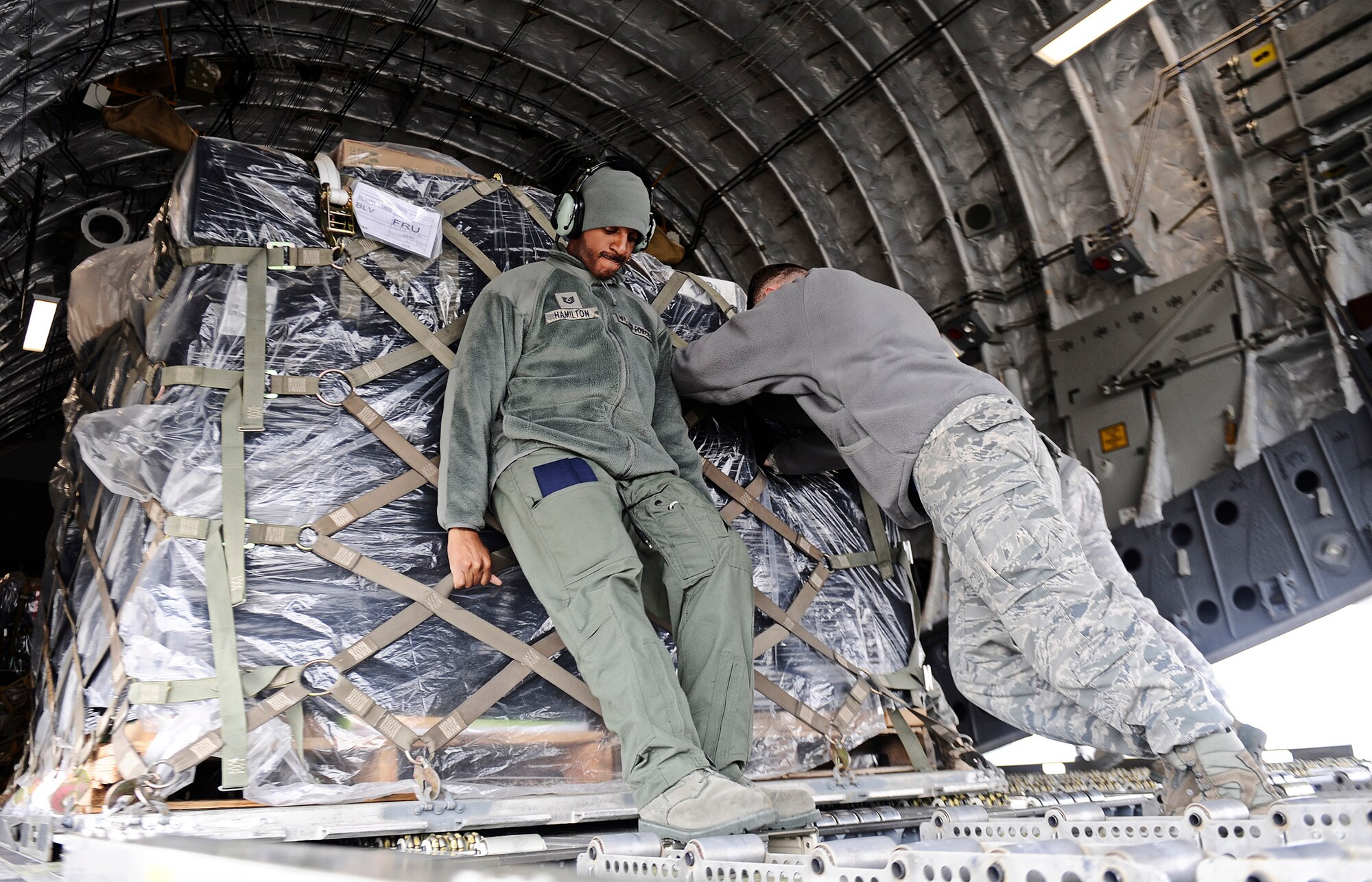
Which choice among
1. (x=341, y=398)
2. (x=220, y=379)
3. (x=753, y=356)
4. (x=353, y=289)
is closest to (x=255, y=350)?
(x=220, y=379)

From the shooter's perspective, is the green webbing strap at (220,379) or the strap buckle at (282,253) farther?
the strap buckle at (282,253)

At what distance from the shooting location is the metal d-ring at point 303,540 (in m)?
3.02

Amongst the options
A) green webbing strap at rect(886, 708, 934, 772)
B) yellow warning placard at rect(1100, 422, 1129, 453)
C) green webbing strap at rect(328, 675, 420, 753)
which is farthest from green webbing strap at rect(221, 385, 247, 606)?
yellow warning placard at rect(1100, 422, 1129, 453)

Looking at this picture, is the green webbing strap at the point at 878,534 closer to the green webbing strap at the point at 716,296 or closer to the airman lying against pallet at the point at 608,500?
the green webbing strap at the point at 716,296

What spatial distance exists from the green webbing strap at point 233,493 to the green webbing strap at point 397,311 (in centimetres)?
57

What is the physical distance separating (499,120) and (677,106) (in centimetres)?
177

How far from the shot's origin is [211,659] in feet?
9.17

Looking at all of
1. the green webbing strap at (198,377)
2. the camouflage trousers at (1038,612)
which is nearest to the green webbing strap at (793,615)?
the camouflage trousers at (1038,612)

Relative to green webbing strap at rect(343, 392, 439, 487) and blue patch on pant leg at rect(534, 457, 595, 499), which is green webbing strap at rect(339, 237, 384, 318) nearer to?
green webbing strap at rect(343, 392, 439, 487)

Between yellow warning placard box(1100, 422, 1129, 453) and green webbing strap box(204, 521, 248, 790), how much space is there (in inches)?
205

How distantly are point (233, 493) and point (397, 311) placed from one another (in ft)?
2.80

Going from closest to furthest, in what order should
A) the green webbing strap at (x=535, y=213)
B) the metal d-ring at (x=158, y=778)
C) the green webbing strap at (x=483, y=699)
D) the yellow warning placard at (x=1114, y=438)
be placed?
the metal d-ring at (x=158, y=778), the green webbing strap at (x=483, y=699), the green webbing strap at (x=535, y=213), the yellow warning placard at (x=1114, y=438)

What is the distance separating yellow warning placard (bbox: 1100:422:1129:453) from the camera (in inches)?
243

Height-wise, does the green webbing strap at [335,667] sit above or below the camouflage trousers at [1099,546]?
below
